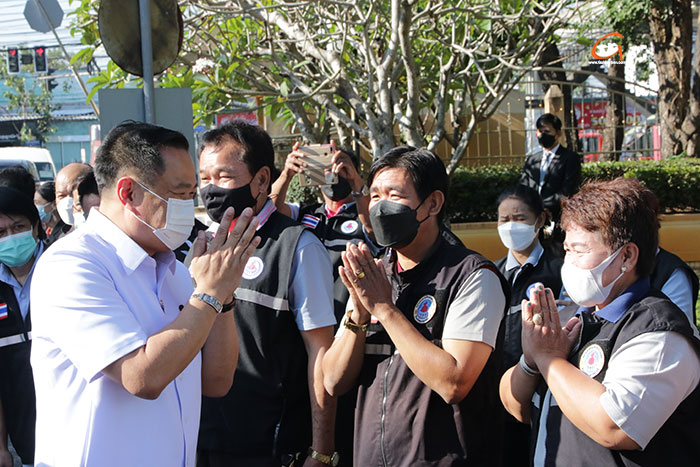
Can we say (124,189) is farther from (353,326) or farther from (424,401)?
(424,401)

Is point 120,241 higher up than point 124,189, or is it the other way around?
point 124,189

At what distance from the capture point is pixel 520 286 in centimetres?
402

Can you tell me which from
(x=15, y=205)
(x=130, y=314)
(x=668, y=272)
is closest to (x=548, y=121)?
(x=668, y=272)

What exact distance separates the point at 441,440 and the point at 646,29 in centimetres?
1517

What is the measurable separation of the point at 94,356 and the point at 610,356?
4.84 ft

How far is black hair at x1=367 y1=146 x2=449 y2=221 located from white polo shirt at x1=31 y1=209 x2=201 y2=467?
3.72 ft

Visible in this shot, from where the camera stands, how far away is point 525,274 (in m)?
4.07

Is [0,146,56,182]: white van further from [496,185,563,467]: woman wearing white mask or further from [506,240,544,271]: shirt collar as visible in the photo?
[506,240,544,271]: shirt collar

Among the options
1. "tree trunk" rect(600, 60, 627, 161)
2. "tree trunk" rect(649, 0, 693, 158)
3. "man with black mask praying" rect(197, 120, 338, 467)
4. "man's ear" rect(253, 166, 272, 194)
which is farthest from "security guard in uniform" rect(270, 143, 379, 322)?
"tree trunk" rect(600, 60, 627, 161)

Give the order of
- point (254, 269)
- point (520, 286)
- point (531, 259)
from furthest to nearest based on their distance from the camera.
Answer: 1. point (531, 259)
2. point (520, 286)
3. point (254, 269)

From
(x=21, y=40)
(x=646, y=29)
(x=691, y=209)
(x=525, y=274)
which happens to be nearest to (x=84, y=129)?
(x=21, y=40)

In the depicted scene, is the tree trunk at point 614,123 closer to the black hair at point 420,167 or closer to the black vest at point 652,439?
the black hair at point 420,167

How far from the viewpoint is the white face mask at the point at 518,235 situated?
4.32 m

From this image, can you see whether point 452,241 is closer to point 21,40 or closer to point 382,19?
point 382,19
